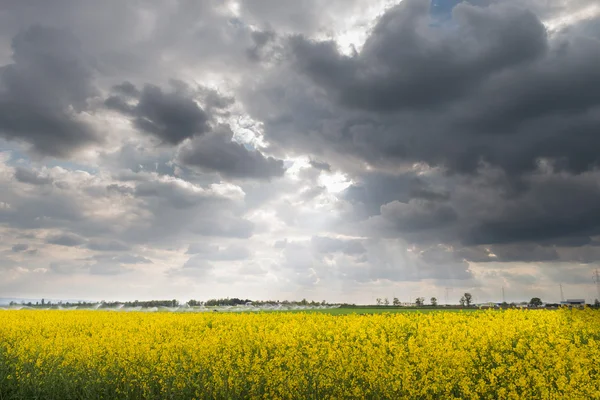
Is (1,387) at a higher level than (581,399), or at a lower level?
lower

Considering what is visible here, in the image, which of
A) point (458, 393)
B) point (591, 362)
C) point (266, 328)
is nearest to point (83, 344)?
point (266, 328)

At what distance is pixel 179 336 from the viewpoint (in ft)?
52.3

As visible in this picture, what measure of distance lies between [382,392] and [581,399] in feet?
11.4

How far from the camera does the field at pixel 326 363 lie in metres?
9.17

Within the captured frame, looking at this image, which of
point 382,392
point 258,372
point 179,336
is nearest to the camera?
point 382,392

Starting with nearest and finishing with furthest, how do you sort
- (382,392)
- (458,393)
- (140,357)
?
1. (382,392)
2. (458,393)
3. (140,357)

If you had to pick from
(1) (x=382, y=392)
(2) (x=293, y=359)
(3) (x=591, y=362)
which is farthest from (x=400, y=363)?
(3) (x=591, y=362)

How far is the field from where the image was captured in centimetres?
917

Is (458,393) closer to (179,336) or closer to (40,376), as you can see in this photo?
(179,336)

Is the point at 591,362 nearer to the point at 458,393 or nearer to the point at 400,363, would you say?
the point at 458,393

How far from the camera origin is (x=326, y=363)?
10289mm

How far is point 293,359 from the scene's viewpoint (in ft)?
36.0

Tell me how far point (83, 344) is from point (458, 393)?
11.9m

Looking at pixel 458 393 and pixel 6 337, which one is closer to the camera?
pixel 458 393
